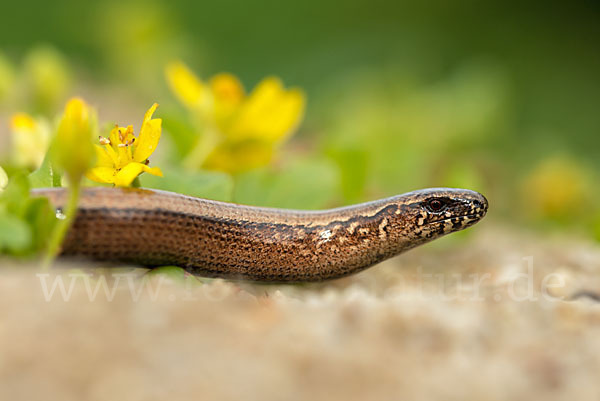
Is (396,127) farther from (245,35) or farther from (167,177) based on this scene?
(245,35)

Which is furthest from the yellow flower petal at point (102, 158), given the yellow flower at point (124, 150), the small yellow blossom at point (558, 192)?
the small yellow blossom at point (558, 192)

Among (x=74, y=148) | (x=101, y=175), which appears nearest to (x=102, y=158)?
(x=101, y=175)

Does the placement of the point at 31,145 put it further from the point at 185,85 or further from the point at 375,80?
the point at 375,80

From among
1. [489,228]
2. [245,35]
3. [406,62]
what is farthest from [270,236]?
[245,35]

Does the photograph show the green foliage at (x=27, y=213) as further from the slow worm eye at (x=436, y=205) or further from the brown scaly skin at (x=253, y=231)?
the slow worm eye at (x=436, y=205)

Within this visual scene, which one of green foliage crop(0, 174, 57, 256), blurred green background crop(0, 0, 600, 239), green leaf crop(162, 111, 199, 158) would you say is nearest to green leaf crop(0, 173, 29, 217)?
green foliage crop(0, 174, 57, 256)
